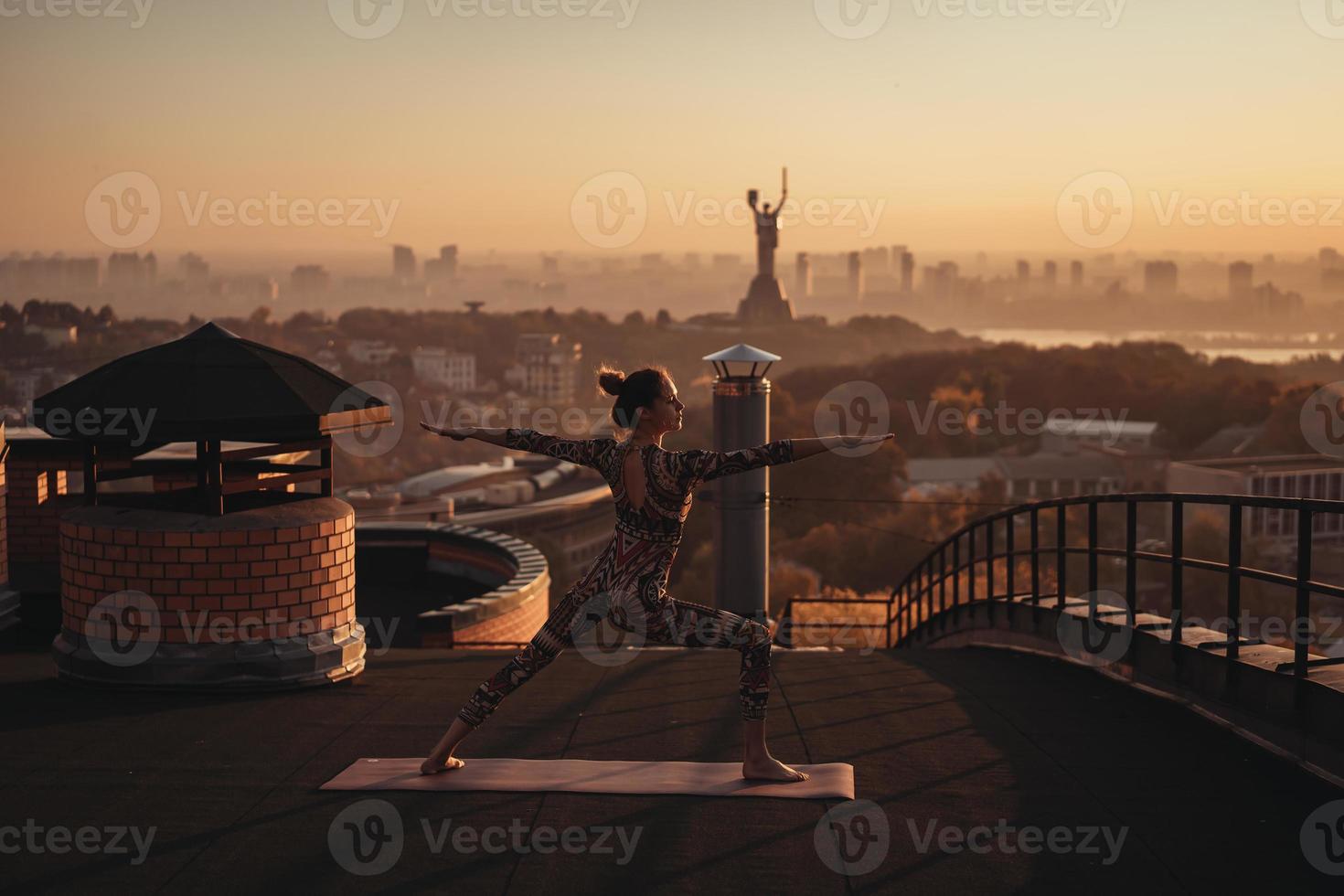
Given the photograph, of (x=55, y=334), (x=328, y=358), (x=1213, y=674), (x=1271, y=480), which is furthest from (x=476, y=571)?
(x=328, y=358)

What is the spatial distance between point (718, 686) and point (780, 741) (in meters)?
1.65

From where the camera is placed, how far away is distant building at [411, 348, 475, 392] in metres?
114

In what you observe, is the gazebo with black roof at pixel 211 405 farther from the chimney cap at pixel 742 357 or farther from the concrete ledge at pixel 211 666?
the chimney cap at pixel 742 357

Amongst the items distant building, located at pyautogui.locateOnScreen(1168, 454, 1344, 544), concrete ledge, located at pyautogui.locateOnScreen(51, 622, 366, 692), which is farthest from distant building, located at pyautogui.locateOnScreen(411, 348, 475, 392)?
concrete ledge, located at pyautogui.locateOnScreen(51, 622, 366, 692)

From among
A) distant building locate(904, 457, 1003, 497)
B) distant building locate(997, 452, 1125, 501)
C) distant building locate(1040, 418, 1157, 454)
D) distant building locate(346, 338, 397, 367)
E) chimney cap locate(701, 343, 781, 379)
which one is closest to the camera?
chimney cap locate(701, 343, 781, 379)

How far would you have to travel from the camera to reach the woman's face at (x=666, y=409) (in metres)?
5.95

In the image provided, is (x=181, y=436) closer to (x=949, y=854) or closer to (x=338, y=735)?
(x=338, y=735)

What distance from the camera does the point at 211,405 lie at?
831cm

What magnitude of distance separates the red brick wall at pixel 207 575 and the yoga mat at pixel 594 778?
2.19 metres

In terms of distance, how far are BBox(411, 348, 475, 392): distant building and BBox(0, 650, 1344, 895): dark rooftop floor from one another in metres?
106

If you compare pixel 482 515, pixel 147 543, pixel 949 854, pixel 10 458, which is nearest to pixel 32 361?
pixel 482 515

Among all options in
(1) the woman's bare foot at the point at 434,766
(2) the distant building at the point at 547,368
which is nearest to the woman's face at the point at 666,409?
(1) the woman's bare foot at the point at 434,766

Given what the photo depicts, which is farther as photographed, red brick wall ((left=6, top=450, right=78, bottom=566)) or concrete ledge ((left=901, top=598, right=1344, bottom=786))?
red brick wall ((left=6, top=450, right=78, bottom=566))

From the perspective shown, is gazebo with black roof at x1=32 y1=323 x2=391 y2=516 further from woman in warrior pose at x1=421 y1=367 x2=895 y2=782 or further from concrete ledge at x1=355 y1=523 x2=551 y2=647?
concrete ledge at x1=355 y1=523 x2=551 y2=647
